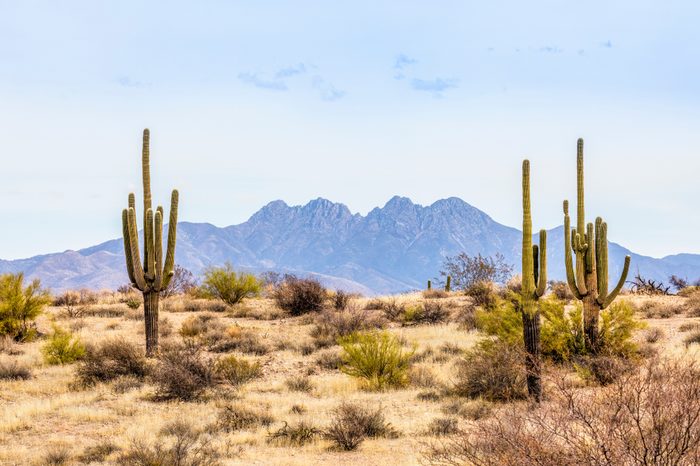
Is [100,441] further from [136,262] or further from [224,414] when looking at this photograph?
[136,262]

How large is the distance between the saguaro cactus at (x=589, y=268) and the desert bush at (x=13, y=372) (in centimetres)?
1262

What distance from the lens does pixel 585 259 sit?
53.3ft

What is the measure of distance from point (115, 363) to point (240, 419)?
19.6 ft

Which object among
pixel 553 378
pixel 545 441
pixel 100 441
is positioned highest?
pixel 553 378

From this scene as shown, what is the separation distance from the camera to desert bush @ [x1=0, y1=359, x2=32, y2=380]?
54.2ft

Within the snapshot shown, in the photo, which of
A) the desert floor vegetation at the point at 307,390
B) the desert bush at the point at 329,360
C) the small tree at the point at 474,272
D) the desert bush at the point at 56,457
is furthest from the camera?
the small tree at the point at 474,272

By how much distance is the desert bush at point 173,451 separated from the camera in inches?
357

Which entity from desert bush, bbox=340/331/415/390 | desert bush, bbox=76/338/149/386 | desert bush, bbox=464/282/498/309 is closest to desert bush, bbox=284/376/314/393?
desert bush, bbox=340/331/415/390

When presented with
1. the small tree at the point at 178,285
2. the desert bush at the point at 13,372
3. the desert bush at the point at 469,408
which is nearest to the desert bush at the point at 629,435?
the desert bush at the point at 469,408

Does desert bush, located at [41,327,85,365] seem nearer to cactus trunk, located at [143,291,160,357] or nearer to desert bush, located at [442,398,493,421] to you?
cactus trunk, located at [143,291,160,357]

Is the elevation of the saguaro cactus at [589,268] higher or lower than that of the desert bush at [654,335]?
higher

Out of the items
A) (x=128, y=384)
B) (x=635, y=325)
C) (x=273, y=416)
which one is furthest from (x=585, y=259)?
(x=128, y=384)

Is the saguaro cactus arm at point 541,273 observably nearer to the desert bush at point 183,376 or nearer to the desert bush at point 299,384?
the desert bush at point 299,384

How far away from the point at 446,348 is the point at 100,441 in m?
10.6
